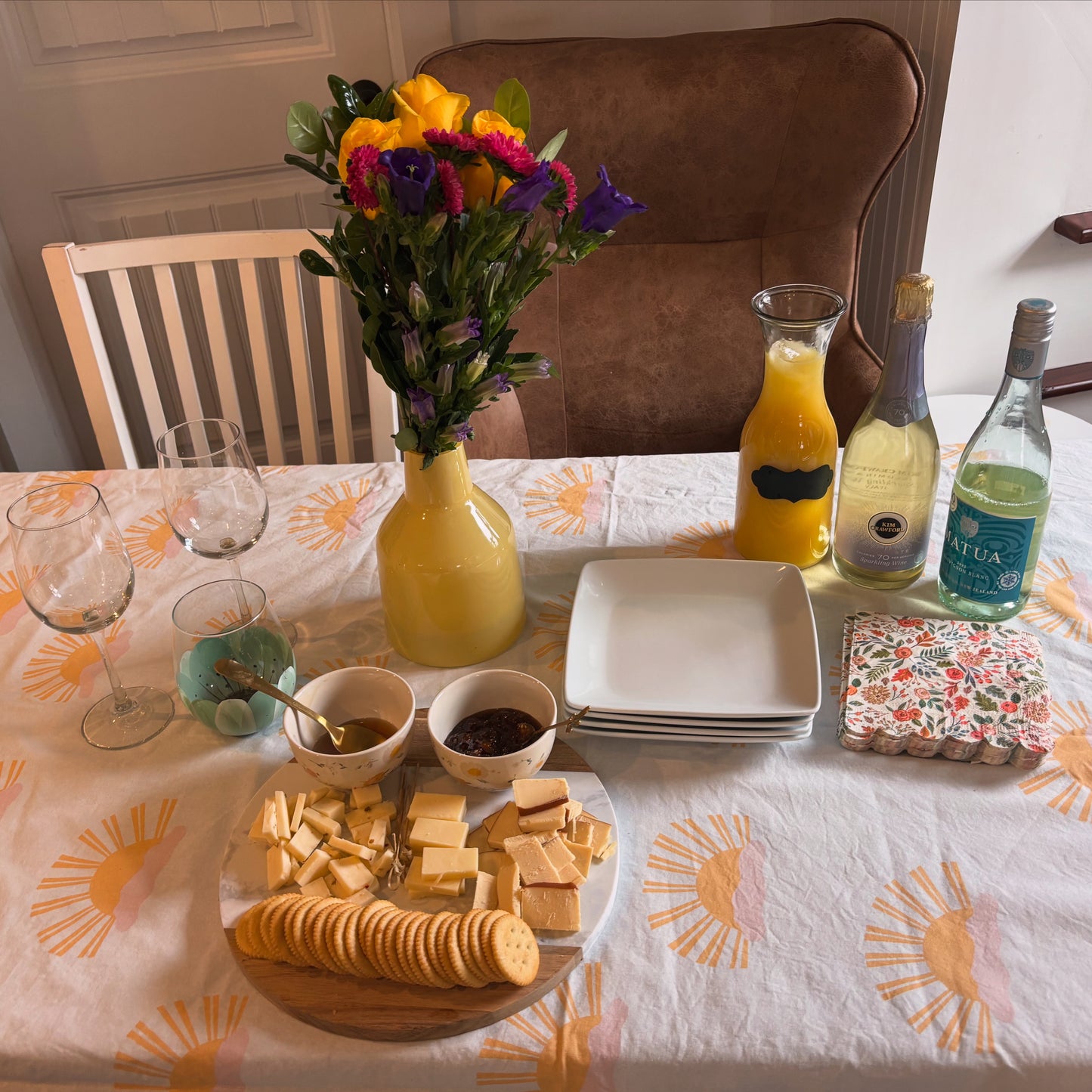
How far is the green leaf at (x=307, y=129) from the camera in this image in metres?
0.70

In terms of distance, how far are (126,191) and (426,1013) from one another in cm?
198

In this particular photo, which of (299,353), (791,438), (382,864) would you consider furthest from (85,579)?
(299,353)

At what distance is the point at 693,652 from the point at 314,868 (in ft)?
1.24

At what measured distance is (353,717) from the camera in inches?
31.9

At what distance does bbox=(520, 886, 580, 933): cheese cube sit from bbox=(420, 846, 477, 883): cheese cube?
0.14 ft

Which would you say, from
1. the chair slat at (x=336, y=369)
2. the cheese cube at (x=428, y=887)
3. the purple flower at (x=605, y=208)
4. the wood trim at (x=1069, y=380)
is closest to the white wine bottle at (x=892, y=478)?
the purple flower at (x=605, y=208)

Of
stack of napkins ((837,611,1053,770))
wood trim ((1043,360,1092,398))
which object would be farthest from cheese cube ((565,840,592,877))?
wood trim ((1043,360,1092,398))

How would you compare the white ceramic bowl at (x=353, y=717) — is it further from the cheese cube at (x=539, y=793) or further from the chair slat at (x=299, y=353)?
the chair slat at (x=299, y=353)

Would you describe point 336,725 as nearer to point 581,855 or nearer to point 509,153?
point 581,855

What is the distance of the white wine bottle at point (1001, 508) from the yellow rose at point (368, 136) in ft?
1.72

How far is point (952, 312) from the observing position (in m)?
1.82

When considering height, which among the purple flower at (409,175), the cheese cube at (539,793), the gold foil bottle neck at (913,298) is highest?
the purple flower at (409,175)

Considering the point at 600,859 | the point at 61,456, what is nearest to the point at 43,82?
the point at 61,456

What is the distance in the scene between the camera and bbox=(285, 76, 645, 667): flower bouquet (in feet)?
2.18
